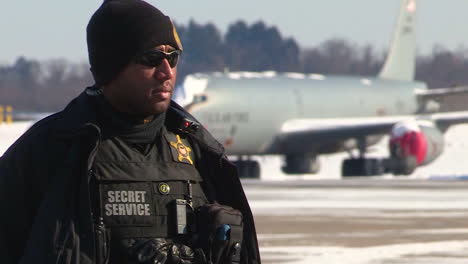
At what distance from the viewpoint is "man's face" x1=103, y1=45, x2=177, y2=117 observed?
4.48 m

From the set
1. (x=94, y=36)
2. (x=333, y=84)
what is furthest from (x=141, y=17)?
(x=333, y=84)

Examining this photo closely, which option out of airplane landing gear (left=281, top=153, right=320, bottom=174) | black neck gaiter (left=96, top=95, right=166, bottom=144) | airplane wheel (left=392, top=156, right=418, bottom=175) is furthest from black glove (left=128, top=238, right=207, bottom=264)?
airplane landing gear (left=281, top=153, right=320, bottom=174)

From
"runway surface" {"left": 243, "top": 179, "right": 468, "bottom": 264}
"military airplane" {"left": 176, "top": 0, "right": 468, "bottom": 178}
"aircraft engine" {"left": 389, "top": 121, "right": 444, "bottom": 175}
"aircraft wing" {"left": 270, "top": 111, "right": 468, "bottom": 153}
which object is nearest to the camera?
"runway surface" {"left": 243, "top": 179, "right": 468, "bottom": 264}

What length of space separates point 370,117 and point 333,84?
182 cm

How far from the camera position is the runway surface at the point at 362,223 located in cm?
1623

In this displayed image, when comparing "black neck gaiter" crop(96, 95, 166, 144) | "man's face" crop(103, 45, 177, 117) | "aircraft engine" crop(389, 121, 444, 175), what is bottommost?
"aircraft engine" crop(389, 121, 444, 175)

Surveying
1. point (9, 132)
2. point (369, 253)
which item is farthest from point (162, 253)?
point (9, 132)

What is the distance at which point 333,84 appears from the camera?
154ft

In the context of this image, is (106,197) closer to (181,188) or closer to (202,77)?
(181,188)

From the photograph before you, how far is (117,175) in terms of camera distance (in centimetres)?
454

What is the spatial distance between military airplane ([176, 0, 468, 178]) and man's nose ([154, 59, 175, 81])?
118 ft

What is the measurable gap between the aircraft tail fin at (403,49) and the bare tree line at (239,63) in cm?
235

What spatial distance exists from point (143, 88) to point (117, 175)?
287 millimetres

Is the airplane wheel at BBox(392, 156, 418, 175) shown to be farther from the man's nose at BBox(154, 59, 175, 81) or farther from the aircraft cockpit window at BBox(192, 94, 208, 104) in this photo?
Result: the man's nose at BBox(154, 59, 175, 81)
